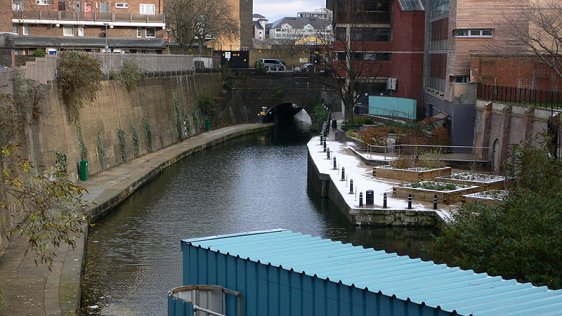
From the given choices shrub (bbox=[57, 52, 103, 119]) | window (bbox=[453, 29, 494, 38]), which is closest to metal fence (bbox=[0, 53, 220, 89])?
shrub (bbox=[57, 52, 103, 119])

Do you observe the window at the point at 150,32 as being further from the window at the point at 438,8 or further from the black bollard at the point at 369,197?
the black bollard at the point at 369,197

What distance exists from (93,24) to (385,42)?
78.7ft

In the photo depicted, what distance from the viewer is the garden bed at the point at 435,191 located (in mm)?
37344

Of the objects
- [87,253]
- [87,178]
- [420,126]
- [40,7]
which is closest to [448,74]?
[420,126]

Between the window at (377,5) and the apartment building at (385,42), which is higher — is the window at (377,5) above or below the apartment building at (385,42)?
above

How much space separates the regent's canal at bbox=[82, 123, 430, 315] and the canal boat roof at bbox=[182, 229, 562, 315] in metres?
5.48

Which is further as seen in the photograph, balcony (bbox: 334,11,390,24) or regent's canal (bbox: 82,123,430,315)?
balcony (bbox: 334,11,390,24)

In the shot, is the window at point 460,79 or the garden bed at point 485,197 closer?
the garden bed at point 485,197

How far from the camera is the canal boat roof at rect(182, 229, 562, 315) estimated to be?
15.3 m

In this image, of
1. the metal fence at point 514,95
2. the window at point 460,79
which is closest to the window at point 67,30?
the window at point 460,79

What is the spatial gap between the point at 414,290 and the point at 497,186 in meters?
24.5

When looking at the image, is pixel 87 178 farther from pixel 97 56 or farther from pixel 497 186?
pixel 497 186

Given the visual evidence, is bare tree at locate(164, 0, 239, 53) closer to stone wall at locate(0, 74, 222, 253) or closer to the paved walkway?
stone wall at locate(0, 74, 222, 253)

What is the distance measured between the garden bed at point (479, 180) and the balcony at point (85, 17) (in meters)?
43.0
